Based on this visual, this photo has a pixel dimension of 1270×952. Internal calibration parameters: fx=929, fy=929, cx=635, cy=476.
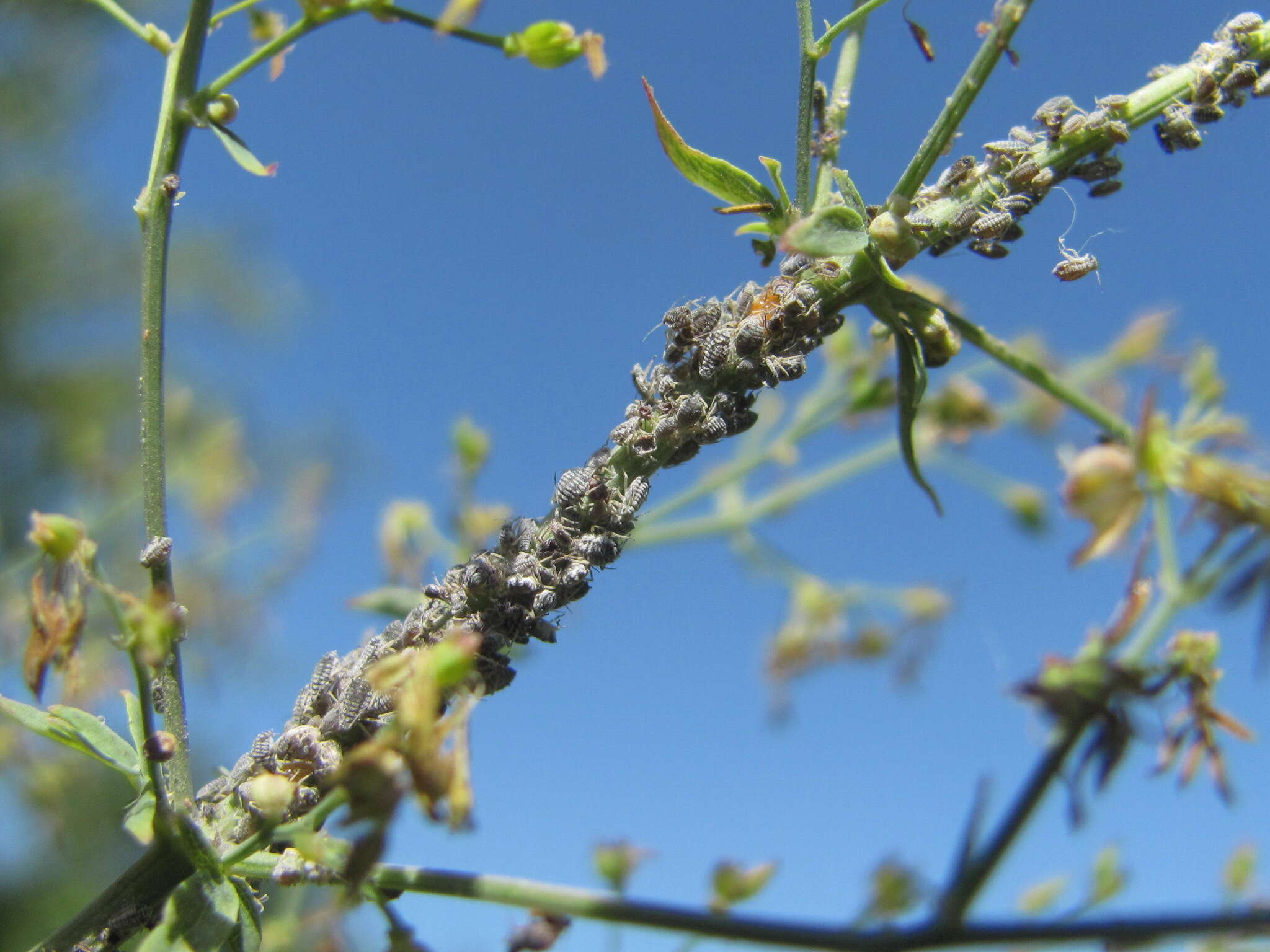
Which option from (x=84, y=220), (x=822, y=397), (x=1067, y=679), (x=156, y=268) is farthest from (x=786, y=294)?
(x=84, y=220)

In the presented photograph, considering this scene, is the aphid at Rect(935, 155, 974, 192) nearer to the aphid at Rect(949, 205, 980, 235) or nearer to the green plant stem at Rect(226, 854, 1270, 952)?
the aphid at Rect(949, 205, 980, 235)

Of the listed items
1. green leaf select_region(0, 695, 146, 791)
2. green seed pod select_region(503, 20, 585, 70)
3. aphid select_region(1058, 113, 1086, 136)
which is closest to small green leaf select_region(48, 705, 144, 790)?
green leaf select_region(0, 695, 146, 791)

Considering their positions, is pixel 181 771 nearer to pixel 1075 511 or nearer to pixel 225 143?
pixel 225 143

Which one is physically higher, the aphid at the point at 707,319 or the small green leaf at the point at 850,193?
the small green leaf at the point at 850,193

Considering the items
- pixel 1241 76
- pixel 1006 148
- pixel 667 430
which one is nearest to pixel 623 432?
pixel 667 430

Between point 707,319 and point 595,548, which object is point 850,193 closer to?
point 707,319

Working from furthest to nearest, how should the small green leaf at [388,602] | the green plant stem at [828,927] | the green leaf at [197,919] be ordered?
the small green leaf at [388,602] < the green leaf at [197,919] < the green plant stem at [828,927]

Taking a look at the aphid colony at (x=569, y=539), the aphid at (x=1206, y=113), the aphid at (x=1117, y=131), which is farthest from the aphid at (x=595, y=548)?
the aphid at (x=1206, y=113)

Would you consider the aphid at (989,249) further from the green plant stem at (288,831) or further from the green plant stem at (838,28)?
the green plant stem at (288,831)
